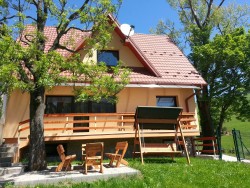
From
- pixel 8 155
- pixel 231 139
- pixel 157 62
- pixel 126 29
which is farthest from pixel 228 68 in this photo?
pixel 231 139

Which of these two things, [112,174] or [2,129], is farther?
[2,129]

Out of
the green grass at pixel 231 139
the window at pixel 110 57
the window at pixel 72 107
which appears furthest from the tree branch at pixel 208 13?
the window at pixel 72 107

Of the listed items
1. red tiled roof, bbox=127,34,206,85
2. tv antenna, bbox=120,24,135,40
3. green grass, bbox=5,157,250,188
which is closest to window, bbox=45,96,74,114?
red tiled roof, bbox=127,34,206,85

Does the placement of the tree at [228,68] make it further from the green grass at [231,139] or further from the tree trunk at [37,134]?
the tree trunk at [37,134]

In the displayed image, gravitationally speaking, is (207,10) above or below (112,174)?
above

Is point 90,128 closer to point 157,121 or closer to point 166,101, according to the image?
point 157,121

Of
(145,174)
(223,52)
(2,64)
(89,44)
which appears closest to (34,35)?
(89,44)

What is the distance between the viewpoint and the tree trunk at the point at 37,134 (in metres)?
9.45

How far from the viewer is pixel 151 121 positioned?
1129 centimetres

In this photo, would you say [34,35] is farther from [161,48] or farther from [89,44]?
[161,48]

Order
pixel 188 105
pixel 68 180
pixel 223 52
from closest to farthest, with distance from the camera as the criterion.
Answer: pixel 68 180 < pixel 188 105 < pixel 223 52

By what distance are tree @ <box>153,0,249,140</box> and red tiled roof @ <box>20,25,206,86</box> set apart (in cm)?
244

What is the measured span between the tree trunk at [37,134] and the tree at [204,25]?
12.2m

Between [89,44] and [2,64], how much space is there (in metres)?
3.54
